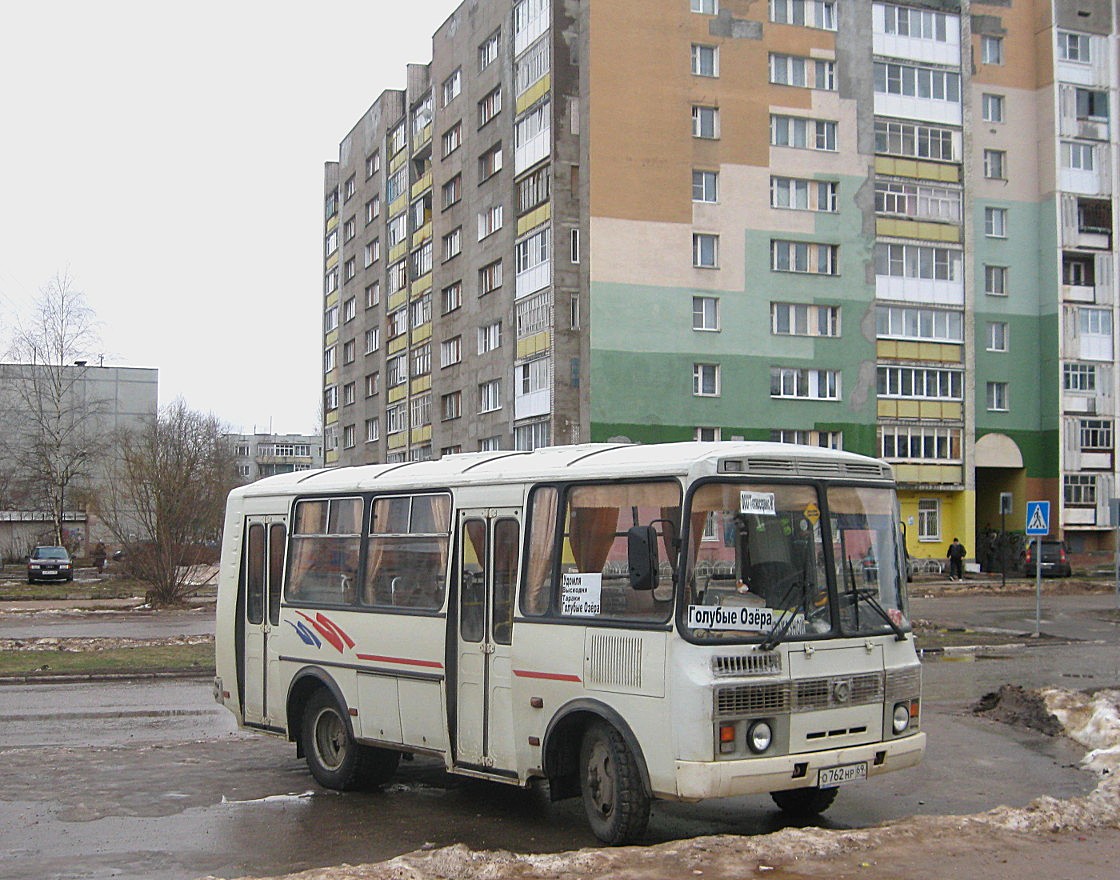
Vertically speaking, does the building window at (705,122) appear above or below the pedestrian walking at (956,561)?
above

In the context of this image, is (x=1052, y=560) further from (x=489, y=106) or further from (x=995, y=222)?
(x=489, y=106)

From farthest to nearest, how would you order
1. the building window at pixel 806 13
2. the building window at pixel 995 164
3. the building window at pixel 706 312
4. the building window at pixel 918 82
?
the building window at pixel 995 164
the building window at pixel 918 82
the building window at pixel 806 13
the building window at pixel 706 312

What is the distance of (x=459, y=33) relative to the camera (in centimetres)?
6425

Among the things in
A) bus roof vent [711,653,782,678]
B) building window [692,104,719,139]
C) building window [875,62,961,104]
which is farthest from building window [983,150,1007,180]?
bus roof vent [711,653,782,678]

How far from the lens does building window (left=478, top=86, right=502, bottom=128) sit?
59562 mm

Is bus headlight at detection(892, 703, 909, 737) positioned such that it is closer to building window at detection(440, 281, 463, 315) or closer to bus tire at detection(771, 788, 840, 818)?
bus tire at detection(771, 788, 840, 818)

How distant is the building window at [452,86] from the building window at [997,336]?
28350 mm

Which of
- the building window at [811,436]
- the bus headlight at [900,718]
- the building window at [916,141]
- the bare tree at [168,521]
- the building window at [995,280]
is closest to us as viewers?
the bus headlight at [900,718]

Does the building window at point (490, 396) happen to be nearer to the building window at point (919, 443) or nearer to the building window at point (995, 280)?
the building window at point (919, 443)

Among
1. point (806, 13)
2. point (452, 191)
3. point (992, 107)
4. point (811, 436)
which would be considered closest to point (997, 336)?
point (992, 107)

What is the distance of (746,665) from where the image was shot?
8023mm

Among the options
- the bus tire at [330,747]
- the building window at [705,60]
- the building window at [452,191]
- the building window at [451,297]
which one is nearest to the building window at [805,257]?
the building window at [705,60]

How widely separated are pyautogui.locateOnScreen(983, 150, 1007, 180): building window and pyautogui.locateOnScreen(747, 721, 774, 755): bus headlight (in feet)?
183

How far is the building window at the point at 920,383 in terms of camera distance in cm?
5572
